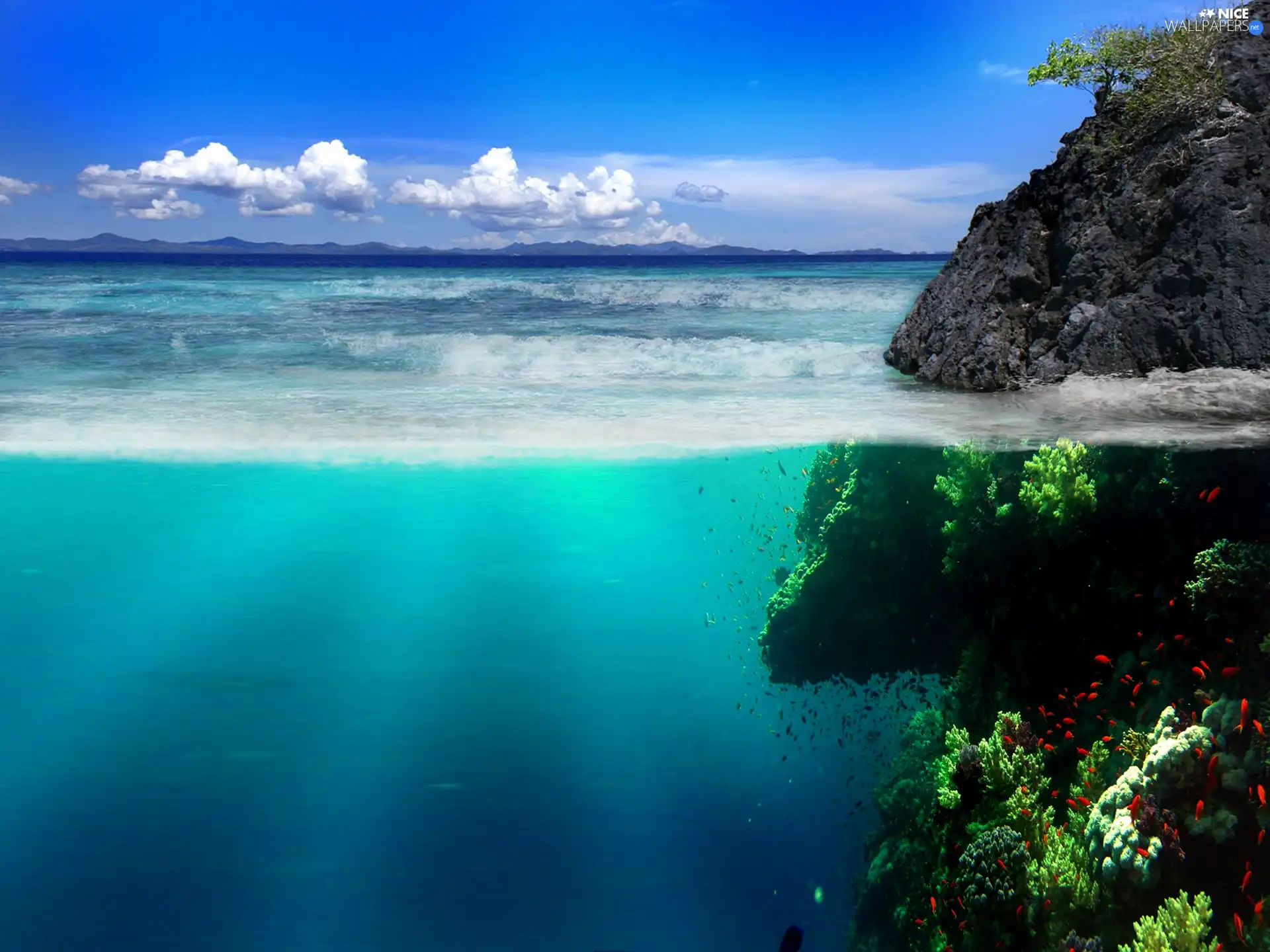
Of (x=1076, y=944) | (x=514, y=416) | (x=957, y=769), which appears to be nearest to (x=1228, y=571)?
(x=957, y=769)

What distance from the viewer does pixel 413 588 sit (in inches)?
1000

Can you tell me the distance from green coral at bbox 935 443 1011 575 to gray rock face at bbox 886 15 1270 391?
1963 millimetres

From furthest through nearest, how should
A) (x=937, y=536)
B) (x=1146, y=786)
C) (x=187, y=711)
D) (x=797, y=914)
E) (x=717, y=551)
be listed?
(x=717, y=551)
(x=187, y=711)
(x=797, y=914)
(x=937, y=536)
(x=1146, y=786)

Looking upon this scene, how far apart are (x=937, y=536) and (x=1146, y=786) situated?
6204mm

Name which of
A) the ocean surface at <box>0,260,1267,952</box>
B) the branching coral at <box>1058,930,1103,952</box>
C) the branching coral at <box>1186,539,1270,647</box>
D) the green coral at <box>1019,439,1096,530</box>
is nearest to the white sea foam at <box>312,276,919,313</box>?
the ocean surface at <box>0,260,1267,952</box>

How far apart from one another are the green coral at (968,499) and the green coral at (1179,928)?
504 centimetres

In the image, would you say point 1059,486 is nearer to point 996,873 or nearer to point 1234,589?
point 1234,589

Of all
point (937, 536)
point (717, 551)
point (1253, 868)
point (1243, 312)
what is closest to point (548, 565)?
point (717, 551)

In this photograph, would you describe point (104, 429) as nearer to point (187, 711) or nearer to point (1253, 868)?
point (187, 711)

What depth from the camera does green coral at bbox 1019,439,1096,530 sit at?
8.89 meters

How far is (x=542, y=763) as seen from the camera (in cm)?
1584

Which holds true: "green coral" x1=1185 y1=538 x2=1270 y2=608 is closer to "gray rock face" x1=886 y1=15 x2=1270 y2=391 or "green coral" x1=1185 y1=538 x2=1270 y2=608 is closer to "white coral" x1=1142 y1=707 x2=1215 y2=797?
"white coral" x1=1142 y1=707 x2=1215 y2=797

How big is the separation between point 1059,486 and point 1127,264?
4.14 metres

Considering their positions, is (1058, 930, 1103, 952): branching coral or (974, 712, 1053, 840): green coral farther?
(974, 712, 1053, 840): green coral
